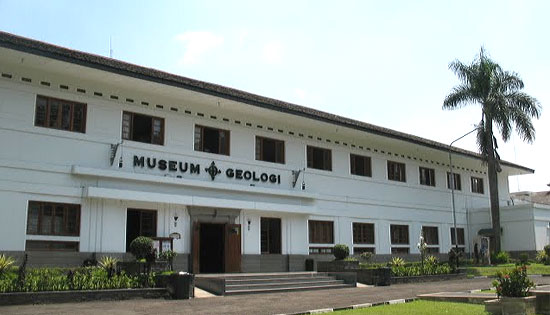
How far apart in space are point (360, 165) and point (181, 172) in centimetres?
1020

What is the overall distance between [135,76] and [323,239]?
1127 centimetres

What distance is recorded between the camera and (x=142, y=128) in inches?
780

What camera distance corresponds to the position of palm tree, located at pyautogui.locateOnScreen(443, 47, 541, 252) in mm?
30328

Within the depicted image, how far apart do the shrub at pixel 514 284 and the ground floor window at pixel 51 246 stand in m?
12.4

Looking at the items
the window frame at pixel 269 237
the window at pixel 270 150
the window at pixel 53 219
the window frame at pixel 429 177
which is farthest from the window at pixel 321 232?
the window at pixel 53 219

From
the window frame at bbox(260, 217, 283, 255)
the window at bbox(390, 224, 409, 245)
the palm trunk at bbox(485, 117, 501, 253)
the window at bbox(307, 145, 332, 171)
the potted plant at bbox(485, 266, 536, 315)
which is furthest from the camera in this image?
the palm trunk at bbox(485, 117, 501, 253)

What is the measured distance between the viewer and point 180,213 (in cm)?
2016

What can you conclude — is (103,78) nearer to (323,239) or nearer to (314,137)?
(314,137)

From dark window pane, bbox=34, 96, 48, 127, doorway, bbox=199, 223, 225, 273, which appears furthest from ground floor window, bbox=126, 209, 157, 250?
dark window pane, bbox=34, 96, 48, 127

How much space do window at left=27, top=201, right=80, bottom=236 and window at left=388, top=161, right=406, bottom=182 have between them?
16229 mm

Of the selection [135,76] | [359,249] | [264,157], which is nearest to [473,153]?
[359,249]

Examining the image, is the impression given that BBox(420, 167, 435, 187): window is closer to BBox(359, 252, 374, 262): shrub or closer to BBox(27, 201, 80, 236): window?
BBox(359, 252, 374, 262): shrub

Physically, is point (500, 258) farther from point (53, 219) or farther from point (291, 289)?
point (53, 219)

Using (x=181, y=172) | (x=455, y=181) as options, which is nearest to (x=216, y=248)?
(x=181, y=172)
